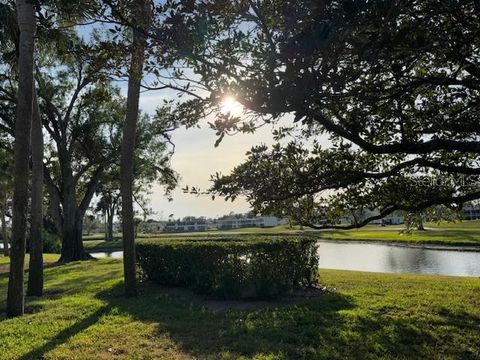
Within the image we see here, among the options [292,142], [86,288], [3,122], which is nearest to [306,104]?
[292,142]

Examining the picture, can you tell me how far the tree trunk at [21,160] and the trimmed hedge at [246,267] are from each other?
344 centimetres

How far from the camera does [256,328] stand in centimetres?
732

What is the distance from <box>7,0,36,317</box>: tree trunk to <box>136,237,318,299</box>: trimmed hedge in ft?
11.3

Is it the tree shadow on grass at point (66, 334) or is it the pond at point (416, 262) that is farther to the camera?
the pond at point (416, 262)

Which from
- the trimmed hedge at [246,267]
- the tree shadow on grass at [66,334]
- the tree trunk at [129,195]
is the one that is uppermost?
the tree trunk at [129,195]

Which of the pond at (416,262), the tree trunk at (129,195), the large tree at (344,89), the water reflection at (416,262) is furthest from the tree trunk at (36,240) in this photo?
the water reflection at (416,262)

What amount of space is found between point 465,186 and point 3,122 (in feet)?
64.3

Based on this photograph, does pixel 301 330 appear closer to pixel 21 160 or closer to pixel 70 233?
pixel 21 160

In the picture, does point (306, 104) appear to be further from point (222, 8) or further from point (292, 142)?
point (292, 142)

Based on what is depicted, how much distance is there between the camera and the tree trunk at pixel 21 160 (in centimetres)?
888

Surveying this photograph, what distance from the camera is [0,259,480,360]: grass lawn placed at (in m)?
6.24

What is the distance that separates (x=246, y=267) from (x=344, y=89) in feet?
21.6

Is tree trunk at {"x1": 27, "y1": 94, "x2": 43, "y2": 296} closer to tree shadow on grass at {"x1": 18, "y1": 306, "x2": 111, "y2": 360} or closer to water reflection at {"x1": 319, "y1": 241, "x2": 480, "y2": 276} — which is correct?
tree shadow on grass at {"x1": 18, "y1": 306, "x2": 111, "y2": 360}

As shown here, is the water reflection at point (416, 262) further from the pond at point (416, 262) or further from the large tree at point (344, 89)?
the large tree at point (344, 89)
